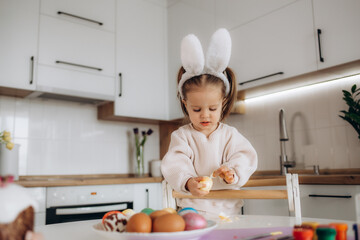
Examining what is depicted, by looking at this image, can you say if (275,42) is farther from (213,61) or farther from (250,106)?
(213,61)

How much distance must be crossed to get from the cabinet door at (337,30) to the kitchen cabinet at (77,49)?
1550 millimetres

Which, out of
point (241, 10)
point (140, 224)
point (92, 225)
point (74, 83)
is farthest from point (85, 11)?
point (140, 224)

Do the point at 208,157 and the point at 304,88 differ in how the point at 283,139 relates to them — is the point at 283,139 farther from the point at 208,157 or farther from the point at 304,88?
the point at 208,157

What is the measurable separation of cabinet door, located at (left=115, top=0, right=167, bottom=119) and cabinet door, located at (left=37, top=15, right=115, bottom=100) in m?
0.12

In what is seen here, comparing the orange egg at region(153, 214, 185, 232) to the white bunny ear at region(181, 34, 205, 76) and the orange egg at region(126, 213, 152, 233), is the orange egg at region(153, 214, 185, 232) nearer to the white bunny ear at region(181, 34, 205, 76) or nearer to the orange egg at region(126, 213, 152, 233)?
the orange egg at region(126, 213, 152, 233)

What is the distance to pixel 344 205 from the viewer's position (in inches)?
68.3

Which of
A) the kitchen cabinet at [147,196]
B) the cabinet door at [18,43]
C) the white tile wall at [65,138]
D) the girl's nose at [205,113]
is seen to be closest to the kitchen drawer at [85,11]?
the cabinet door at [18,43]

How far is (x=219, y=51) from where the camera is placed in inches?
41.2

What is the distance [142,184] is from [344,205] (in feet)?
4.57

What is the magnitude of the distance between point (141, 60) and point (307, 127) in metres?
1.48

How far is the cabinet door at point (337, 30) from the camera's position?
6.29 ft

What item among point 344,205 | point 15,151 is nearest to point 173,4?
point 15,151

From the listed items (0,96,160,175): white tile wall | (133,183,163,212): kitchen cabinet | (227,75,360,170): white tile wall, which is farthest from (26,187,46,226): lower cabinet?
(227,75,360,170): white tile wall

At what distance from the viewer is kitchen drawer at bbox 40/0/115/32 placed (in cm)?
251
